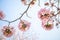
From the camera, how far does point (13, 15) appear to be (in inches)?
58.7

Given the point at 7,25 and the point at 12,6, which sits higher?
the point at 12,6

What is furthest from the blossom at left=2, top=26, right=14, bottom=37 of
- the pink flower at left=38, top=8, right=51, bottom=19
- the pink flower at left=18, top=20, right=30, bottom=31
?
the pink flower at left=38, top=8, right=51, bottom=19

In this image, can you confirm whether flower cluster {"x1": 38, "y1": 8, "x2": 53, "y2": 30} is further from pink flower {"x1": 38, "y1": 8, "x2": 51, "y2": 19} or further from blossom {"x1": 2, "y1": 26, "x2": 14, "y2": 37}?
blossom {"x1": 2, "y1": 26, "x2": 14, "y2": 37}

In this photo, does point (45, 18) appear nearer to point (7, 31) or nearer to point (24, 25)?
point (24, 25)

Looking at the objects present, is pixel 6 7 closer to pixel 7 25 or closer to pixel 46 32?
pixel 7 25

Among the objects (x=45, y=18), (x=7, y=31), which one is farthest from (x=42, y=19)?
(x=7, y=31)

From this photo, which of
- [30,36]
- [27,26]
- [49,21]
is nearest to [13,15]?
[27,26]

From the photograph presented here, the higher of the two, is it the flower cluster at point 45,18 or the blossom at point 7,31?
the flower cluster at point 45,18

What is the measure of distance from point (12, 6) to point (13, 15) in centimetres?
11

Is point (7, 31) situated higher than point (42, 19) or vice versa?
point (42, 19)

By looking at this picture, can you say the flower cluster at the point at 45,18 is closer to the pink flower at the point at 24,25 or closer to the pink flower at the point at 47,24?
the pink flower at the point at 47,24

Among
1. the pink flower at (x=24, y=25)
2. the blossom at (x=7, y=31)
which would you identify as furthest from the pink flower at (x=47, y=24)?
the blossom at (x=7, y=31)

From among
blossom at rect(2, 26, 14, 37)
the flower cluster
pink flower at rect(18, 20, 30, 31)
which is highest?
the flower cluster

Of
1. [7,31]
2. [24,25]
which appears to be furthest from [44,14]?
[7,31]
